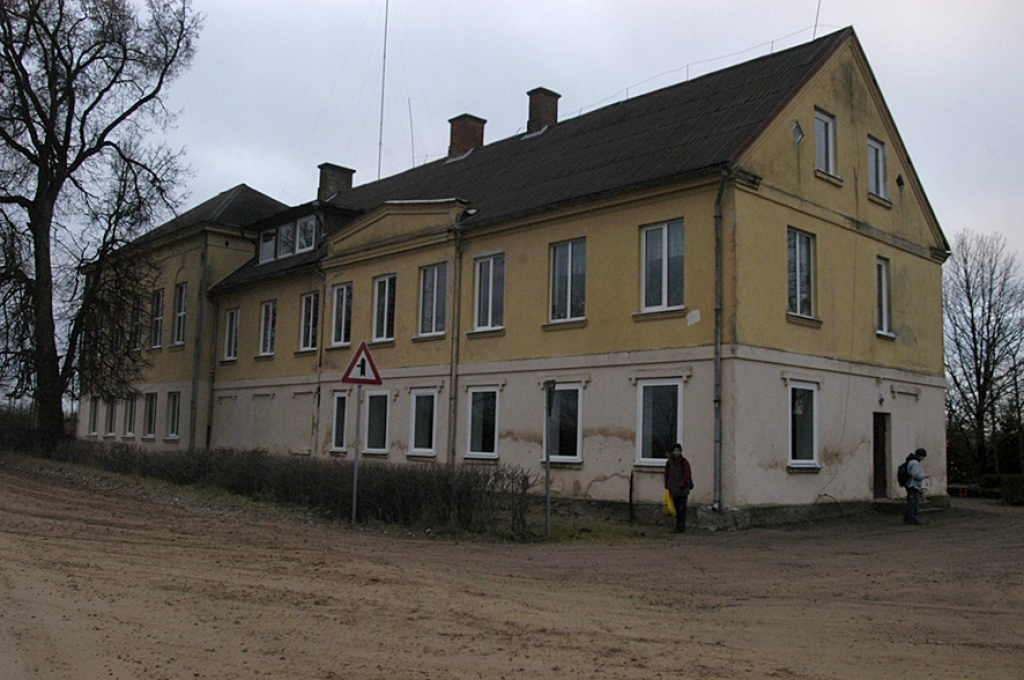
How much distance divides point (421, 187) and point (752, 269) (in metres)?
15.2

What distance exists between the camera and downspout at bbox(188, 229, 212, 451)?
34.0 metres

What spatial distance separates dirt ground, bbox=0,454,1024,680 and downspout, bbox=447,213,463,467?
7.32 m

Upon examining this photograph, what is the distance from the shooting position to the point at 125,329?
30.5 m

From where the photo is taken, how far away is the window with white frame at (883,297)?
2191cm

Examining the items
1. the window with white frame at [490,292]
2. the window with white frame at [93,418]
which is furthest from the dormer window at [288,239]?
the window with white frame at [93,418]

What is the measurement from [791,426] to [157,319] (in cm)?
2730

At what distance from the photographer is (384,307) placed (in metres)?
25.9

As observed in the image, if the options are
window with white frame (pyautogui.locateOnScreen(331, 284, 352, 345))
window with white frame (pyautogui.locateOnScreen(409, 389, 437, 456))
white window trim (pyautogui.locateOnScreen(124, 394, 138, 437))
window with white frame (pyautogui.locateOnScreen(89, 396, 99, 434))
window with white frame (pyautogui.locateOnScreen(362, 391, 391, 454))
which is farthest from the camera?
window with white frame (pyautogui.locateOnScreen(89, 396, 99, 434))

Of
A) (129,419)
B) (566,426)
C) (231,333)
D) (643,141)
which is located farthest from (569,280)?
(129,419)

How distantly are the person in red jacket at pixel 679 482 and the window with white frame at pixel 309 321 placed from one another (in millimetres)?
15084

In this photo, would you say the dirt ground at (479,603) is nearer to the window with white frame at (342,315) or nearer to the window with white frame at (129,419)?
the window with white frame at (342,315)

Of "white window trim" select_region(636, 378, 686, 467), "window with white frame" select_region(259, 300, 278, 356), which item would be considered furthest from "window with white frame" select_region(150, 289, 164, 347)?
"white window trim" select_region(636, 378, 686, 467)

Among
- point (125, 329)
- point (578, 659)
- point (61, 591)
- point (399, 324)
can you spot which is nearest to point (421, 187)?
point (399, 324)

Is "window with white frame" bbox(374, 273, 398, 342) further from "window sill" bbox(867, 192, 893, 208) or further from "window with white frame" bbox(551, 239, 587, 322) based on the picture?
"window sill" bbox(867, 192, 893, 208)
